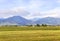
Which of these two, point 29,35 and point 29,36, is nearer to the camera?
point 29,36

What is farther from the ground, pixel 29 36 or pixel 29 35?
pixel 29 35
